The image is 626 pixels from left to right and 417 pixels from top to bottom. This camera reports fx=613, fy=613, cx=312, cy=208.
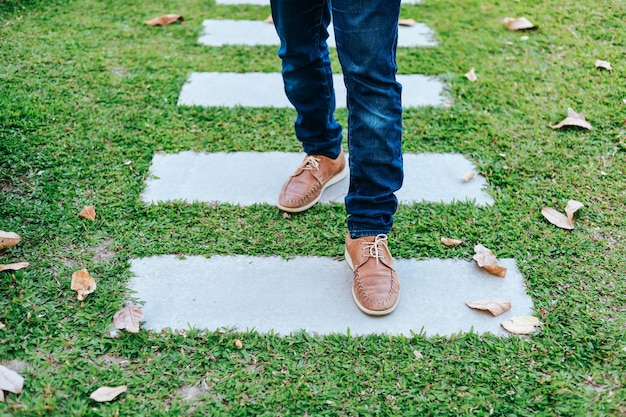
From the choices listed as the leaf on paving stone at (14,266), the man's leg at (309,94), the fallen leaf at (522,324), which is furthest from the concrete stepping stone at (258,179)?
the fallen leaf at (522,324)

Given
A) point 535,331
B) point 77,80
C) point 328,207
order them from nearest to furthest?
point 535,331, point 328,207, point 77,80

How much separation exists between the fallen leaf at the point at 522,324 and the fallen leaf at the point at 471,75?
1.72 m

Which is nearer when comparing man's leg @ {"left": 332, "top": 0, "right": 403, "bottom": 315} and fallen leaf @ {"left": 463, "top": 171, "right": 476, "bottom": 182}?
man's leg @ {"left": 332, "top": 0, "right": 403, "bottom": 315}

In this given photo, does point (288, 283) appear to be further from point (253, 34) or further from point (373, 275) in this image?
point (253, 34)

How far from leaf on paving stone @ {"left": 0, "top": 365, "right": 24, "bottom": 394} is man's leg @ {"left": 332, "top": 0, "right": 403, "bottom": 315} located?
101 centimetres

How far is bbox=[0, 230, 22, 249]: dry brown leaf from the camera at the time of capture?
2148 millimetres

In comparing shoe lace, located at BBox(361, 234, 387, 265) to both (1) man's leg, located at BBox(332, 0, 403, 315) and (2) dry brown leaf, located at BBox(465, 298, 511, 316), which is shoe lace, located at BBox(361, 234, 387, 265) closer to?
(1) man's leg, located at BBox(332, 0, 403, 315)

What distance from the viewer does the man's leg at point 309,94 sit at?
2.13m

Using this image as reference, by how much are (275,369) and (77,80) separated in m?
2.16

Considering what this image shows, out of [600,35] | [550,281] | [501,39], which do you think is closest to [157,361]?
[550,281]

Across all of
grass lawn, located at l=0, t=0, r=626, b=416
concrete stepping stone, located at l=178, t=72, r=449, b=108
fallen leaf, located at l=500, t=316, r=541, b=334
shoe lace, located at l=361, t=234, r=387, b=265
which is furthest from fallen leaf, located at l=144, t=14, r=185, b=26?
fallen leaf, located at l=500, t=316, r=541, b=334

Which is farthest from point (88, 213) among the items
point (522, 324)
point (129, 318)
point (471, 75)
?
point (471, 75)

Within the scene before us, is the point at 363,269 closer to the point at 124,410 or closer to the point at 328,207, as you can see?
the point at 328,207

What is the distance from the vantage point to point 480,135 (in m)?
2.84
